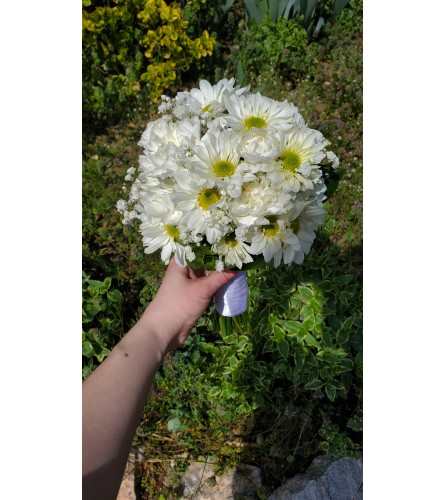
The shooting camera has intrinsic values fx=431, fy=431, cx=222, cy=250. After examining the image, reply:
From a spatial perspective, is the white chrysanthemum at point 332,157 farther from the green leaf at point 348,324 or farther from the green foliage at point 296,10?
the green foliage at point 296,10

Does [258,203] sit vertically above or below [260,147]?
below

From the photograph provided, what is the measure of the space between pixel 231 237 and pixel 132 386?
1.70 ft

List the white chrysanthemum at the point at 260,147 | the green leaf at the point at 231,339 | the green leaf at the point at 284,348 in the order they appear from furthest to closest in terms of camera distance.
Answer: the green leaf at the point at 231,339 → the green leaf at the point at 284,348 → the white chrysanthemum at the point at 260,147

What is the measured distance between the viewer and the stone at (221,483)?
188 centimetres

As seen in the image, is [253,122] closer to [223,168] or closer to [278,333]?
[223,168]

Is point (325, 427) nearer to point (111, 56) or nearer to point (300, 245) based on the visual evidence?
point (300, 245)

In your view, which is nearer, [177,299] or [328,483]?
[177,299]

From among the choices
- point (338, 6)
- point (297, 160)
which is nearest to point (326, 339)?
point (297, 160)

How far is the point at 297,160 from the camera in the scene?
1.08 meters

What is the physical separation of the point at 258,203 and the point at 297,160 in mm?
156

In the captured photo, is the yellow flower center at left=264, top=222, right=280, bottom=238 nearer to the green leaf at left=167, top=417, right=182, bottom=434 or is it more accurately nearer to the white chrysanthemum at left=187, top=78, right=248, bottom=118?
the white chrysanthemum at left=187, top=78, right=248, bottom=118

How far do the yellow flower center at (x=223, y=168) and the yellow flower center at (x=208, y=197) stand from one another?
0.05 meters

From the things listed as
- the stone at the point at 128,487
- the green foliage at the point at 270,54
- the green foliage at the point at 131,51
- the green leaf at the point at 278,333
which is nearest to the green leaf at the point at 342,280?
the green leaf at the point at 278,333

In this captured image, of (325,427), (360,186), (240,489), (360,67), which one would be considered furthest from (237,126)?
(360,67)
